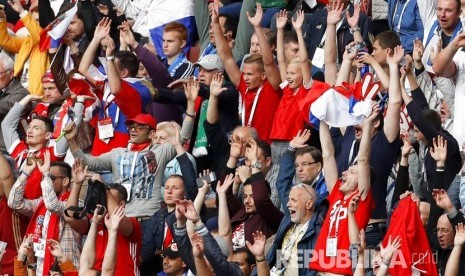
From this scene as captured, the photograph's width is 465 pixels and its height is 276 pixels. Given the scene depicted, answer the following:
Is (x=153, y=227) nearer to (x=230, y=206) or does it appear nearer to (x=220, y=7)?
(x=230, y=206)

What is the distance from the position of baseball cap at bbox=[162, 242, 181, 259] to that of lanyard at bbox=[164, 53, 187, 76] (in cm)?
334

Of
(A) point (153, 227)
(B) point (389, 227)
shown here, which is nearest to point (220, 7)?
(A) point (153, 227)

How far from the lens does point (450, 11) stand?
51.4 ft

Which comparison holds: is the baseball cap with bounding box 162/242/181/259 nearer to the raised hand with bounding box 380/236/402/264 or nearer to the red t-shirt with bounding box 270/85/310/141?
the red t-shirt with bounding box 270/85/310/141

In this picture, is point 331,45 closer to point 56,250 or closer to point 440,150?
point 440,150

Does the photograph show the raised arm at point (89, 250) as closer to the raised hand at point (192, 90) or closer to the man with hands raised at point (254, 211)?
the man with hands raised at point (254, 211)

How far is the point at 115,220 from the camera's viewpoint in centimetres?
1485

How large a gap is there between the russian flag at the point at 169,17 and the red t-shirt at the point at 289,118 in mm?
3068

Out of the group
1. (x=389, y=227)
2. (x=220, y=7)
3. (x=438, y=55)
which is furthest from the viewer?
(x=220, y=7)

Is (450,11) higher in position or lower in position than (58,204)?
higher

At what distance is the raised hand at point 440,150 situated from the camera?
46.7ft

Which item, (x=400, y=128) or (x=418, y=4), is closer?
(x=400, y=128)

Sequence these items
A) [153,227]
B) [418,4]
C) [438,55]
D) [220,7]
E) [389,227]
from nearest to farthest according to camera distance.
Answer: [389,227]
[438,55]
[153,227]
[418,4]
[220,7]

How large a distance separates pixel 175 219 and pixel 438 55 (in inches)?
102
